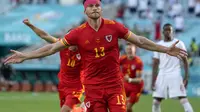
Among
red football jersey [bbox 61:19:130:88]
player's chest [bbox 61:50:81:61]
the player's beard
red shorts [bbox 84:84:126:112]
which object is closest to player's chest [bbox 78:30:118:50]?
red football jersey [bbox 61:19:130:88]

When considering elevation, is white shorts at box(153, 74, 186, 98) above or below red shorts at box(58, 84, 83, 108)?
above

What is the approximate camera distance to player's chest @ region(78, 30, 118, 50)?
35.7 feet

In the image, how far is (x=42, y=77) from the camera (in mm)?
38344

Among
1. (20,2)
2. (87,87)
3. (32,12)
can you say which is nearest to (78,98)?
(87,87)

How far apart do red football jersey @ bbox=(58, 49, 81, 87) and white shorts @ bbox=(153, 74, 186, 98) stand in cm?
330

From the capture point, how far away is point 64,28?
4119 centimetres

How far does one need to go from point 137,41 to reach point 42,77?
27663 millimetres

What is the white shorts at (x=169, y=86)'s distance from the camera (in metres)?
16.4

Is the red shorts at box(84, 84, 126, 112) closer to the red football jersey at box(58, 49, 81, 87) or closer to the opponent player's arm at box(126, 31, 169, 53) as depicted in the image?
the opponent player's arm at box(126, 31, 169, 53)

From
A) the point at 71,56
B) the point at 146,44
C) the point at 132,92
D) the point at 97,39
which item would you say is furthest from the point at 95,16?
the point at 132,92

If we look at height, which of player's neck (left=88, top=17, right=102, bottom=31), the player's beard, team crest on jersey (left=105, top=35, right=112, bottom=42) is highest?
the player's beard

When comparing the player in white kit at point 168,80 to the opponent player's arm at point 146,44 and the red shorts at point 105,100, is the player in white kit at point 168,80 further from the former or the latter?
the red shorts at point 105,100

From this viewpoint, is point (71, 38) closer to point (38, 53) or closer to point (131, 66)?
point (38, 53)

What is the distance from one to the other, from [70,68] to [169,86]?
3.69 meters
